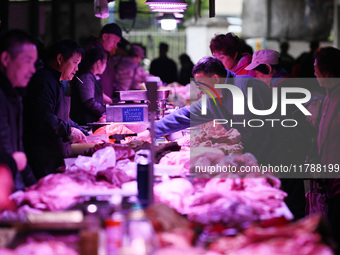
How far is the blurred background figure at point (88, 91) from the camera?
754cm

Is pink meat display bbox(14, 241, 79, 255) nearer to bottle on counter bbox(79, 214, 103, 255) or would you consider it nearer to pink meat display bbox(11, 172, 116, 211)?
bottle on counter bbox(79, 214, 103, 255)

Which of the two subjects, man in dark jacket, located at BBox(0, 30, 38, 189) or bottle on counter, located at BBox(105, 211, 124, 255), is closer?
bottle on counter, located at BBox(105, 211, 124, 255)

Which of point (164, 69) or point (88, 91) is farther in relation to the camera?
point (164, 69)

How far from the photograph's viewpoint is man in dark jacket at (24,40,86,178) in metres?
4.96

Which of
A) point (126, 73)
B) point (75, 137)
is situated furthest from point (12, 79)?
point (126, 73)

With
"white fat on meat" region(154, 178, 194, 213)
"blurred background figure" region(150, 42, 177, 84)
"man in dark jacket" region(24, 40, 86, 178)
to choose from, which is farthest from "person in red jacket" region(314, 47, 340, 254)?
"blurred background figure" region(150, 42, 177, 84)

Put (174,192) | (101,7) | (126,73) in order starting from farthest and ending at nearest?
(126,73)
(101,7)
(174,192)

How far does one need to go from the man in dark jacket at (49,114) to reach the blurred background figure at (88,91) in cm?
203

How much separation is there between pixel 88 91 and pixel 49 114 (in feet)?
8.54

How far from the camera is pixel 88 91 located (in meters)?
7.56

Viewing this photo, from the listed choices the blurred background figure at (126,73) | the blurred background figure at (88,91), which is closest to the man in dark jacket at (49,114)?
the blurred background figure at (88,91)

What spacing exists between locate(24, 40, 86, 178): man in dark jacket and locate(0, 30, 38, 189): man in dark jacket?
113 cm

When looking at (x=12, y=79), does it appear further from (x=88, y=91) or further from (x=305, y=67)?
(x=305, y=67)

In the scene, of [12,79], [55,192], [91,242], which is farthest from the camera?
[55,192]
